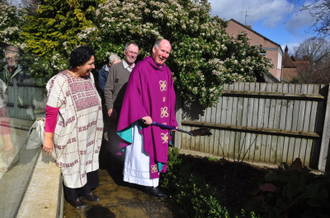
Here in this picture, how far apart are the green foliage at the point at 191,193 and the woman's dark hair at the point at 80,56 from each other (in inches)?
71.7

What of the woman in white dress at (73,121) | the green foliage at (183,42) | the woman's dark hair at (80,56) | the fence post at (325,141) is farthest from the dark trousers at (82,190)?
the fence post at (325,141)

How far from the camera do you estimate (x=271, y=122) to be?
4992 millimetres

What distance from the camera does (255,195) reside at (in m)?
2.12

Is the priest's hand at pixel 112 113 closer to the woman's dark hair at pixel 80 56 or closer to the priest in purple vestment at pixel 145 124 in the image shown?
the priest in purple vestment at pixel 145 124

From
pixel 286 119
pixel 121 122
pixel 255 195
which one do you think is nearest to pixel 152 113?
pixel 121 122

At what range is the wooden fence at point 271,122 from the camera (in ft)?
15.3

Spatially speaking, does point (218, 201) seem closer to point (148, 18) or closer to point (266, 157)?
point (266, 157)

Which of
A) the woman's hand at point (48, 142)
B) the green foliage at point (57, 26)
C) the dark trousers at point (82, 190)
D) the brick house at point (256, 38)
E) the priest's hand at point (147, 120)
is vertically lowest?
the dark trousers at point (82, 190)

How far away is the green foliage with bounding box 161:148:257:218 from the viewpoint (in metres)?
2.31

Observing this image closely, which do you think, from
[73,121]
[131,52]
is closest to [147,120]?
[73,121]

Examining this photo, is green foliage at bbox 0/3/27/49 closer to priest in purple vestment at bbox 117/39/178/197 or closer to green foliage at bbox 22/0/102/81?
green foliage at bbox 22/0/102/81

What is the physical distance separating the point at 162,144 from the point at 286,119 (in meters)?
3.06

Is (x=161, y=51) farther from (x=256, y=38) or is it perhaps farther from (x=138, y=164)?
(x=256, y=38)

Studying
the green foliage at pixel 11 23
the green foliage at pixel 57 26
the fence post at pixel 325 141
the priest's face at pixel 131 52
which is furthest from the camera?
the green foliage at pixel 11 23
